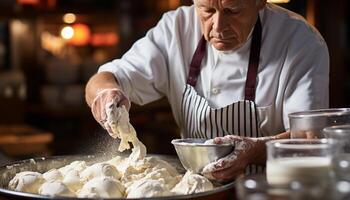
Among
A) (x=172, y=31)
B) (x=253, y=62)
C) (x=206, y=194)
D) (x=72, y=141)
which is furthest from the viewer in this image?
(x=72, y=141)

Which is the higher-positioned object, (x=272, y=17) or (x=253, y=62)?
(x=272, y=17)

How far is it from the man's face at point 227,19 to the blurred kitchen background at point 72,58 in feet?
12.7

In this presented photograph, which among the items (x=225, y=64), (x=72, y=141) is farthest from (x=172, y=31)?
(x=72, y=141)

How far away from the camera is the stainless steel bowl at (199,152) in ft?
6.83

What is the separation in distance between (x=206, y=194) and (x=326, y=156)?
0.50 meters

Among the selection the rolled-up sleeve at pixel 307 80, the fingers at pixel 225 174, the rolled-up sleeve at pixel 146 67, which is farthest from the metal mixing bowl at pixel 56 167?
the rolled-up sleeve at pixel 307 80

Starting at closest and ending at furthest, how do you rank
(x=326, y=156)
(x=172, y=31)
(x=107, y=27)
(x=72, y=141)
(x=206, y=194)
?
(x=326, y=156) < (x=206, y=194) < (x=172, y=31) < (x=72, y=141) < (x=107, y=27)

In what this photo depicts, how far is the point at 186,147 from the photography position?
2.12m

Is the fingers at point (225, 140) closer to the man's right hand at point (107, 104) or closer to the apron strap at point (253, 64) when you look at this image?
the man's right hand at point (107, 104)

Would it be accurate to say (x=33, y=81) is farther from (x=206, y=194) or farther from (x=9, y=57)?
(x=206, y=194)

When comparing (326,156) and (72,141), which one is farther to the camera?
(72,141)

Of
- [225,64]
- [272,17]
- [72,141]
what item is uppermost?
[272,17]

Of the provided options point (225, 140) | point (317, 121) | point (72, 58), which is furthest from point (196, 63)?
point (72, 58)

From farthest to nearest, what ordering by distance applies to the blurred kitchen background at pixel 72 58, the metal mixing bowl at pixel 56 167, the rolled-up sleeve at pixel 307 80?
the blurred kitchen background at pixel 72 58, the rolled-up sleeve at pixel 307 80, the metal mixing bowl at pixel 56 167
